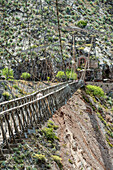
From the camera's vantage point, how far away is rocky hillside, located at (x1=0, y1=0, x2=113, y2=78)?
173ft

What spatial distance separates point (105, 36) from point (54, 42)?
574 inches

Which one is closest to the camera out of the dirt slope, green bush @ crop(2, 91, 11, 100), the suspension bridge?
the suspension bridge

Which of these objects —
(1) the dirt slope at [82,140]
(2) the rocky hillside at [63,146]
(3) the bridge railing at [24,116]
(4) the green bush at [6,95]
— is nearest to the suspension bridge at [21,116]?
(3) the bridge railing at [24,116]

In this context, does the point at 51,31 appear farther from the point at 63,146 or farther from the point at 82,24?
the point at 63,146

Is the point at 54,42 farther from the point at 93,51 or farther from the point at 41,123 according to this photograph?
the point at 41,123

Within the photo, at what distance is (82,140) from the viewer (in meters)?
20.4

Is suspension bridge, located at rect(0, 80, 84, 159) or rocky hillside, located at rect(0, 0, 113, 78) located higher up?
rocky hillside, located at rect(0, 0, 113, 78)

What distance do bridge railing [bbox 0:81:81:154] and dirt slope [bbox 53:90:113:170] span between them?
1.53 m

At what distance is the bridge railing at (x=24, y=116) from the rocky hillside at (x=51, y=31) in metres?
30.9

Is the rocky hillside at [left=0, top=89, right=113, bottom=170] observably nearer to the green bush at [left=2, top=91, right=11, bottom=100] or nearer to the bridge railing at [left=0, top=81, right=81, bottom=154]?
the bridge railing at [left=0, top=81, right=81, bottom=154]

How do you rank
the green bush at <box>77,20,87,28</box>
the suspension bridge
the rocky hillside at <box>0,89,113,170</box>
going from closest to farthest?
the suspension bridge, the rocky hillside at <box>0,89,113,170</box>, the green bush at <box>77,20,87,28</box>

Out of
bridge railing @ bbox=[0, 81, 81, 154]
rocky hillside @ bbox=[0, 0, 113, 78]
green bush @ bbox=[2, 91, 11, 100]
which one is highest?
rocky hillside @ bbox=[0, 0, 113, 78]

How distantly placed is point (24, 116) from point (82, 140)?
9.93 m

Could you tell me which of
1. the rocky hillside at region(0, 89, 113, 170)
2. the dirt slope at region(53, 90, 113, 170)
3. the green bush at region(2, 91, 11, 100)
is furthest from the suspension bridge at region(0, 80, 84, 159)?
the green bush at region(2, 91, 11, 100)
